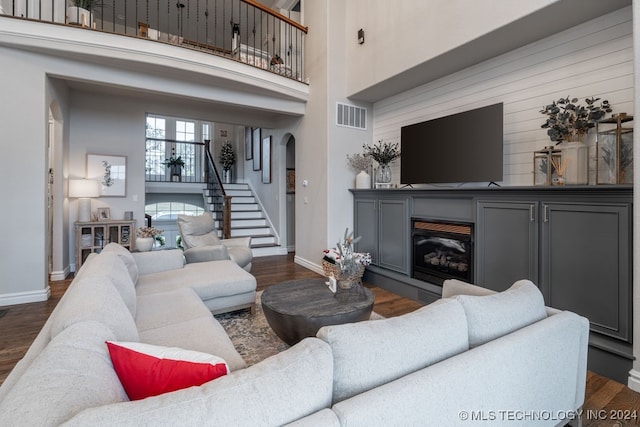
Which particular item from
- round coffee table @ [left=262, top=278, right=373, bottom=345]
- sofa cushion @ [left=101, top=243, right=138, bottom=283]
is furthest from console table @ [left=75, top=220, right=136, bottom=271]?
round coffee table @ [left=262, top=278, right=373, bottom=345]

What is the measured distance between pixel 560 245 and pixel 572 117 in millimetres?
1165

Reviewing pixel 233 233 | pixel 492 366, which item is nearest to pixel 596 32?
pixel 492 366

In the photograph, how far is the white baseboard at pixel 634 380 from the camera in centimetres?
213

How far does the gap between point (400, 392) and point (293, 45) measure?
6.73 m

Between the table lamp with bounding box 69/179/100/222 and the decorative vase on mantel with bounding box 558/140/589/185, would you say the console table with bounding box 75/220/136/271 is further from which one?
the decorative vase on mantel with bounding box 558/140/589/185

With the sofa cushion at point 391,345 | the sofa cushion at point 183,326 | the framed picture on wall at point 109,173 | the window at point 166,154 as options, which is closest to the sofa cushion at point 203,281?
the sofa cushion at point 183,326

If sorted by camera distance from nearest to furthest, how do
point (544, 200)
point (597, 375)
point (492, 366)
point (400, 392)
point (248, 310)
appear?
point (400, 392)
point (492, 366)
point (597, 375)
point (544, 200)
point (248, 310)

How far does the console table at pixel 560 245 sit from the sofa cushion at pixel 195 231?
9.65 ft

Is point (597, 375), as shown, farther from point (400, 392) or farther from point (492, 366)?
point (400, 392)

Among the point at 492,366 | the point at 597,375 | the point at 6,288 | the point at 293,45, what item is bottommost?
the point at 597,375

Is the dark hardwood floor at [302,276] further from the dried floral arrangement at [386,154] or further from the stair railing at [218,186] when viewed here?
the dried floral arrangement at [386,154]

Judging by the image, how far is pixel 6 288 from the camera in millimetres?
3643

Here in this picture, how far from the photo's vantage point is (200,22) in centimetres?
809

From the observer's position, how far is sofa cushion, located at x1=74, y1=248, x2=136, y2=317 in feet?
6.49
